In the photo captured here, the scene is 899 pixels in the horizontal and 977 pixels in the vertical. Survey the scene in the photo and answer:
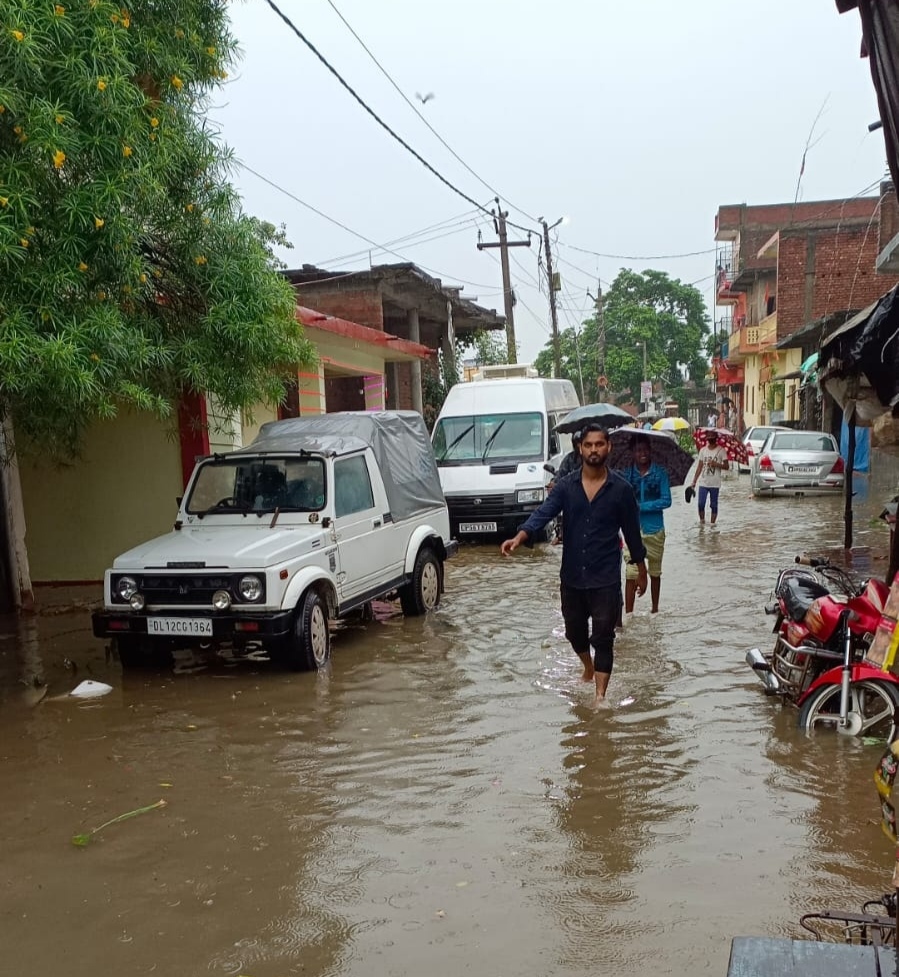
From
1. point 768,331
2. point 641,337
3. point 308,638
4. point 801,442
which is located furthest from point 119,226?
point 641,337

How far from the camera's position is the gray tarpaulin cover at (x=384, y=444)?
27.6 feet

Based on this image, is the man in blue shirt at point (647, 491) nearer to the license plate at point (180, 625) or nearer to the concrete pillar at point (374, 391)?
the license plate at point (180, 625)

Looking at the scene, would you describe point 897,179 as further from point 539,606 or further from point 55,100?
point 539,606

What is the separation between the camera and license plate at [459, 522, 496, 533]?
1384 cm

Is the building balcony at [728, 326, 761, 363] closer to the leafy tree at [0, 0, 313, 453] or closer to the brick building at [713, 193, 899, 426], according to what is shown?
the brick building at [713, 193, 899, 426]

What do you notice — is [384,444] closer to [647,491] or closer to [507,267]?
[647,491]

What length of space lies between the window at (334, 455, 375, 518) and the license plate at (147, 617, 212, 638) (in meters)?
1.51

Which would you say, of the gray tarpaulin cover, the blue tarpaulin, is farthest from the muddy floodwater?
the blue tarpaulin

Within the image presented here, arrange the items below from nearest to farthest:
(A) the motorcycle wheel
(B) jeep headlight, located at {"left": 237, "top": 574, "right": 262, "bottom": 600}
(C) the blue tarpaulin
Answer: (A) the motorcycle wheel < (B) jeep headlight, located at {"left": 237, "top": 574, "right": 262, "bottom": 600} < (C) the blue tarpaulin

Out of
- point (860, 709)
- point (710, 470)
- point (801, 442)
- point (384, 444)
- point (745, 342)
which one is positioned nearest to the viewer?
point (860, 709)

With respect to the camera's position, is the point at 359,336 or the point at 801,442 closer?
the point at 359,336

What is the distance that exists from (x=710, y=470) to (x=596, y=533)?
9851 millimetres

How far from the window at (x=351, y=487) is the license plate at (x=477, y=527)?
551 cm

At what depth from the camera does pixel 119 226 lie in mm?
5895
